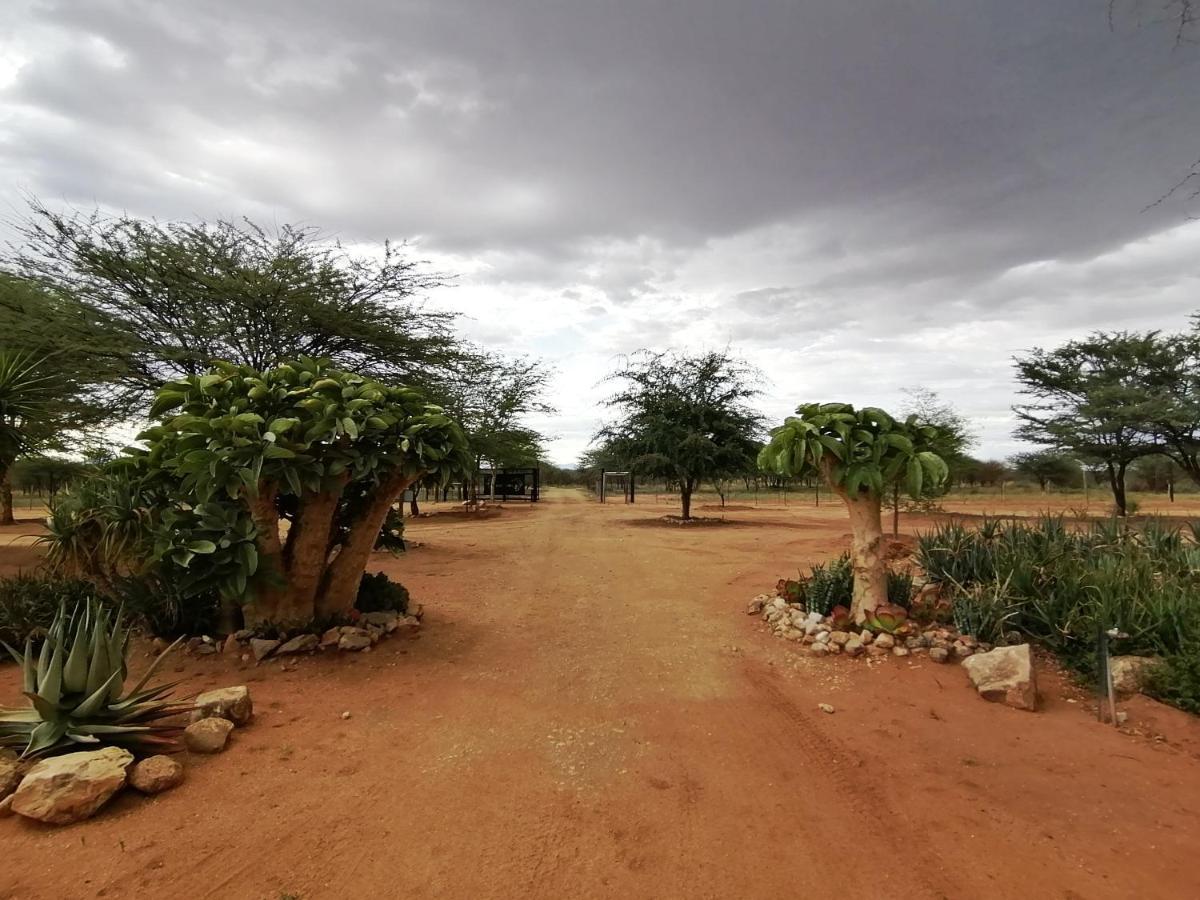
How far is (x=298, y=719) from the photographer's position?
3.99 metres

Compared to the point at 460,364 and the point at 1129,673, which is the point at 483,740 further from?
the point at 460,364

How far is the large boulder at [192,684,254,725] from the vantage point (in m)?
3.71

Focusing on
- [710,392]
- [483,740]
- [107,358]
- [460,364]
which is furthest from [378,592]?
[710,392]

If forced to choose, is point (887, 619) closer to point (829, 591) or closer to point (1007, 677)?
point (829, 591)

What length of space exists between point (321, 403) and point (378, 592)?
2504 millimetres

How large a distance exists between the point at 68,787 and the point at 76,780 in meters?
0.04

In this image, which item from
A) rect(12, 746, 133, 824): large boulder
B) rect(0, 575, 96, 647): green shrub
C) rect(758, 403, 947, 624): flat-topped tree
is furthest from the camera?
rect(758, 403, 947, 624): flat-topped tree

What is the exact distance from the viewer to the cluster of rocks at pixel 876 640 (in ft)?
16.7

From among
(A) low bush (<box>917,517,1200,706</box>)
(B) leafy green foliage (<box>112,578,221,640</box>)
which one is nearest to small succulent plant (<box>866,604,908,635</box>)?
(A) low bush (<box>917,517,1200,706</box>)

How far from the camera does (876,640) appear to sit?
210 inches

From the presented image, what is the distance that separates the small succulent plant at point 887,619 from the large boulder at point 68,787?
18.3 ft

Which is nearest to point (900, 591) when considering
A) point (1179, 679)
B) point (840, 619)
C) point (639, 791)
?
point (840, 619)

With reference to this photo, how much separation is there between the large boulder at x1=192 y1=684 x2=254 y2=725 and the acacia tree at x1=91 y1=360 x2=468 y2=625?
111cm

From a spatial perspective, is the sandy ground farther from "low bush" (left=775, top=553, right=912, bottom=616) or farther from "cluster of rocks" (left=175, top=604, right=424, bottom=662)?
"low bush" (left=775, top=553, right=912, bottom=616)
